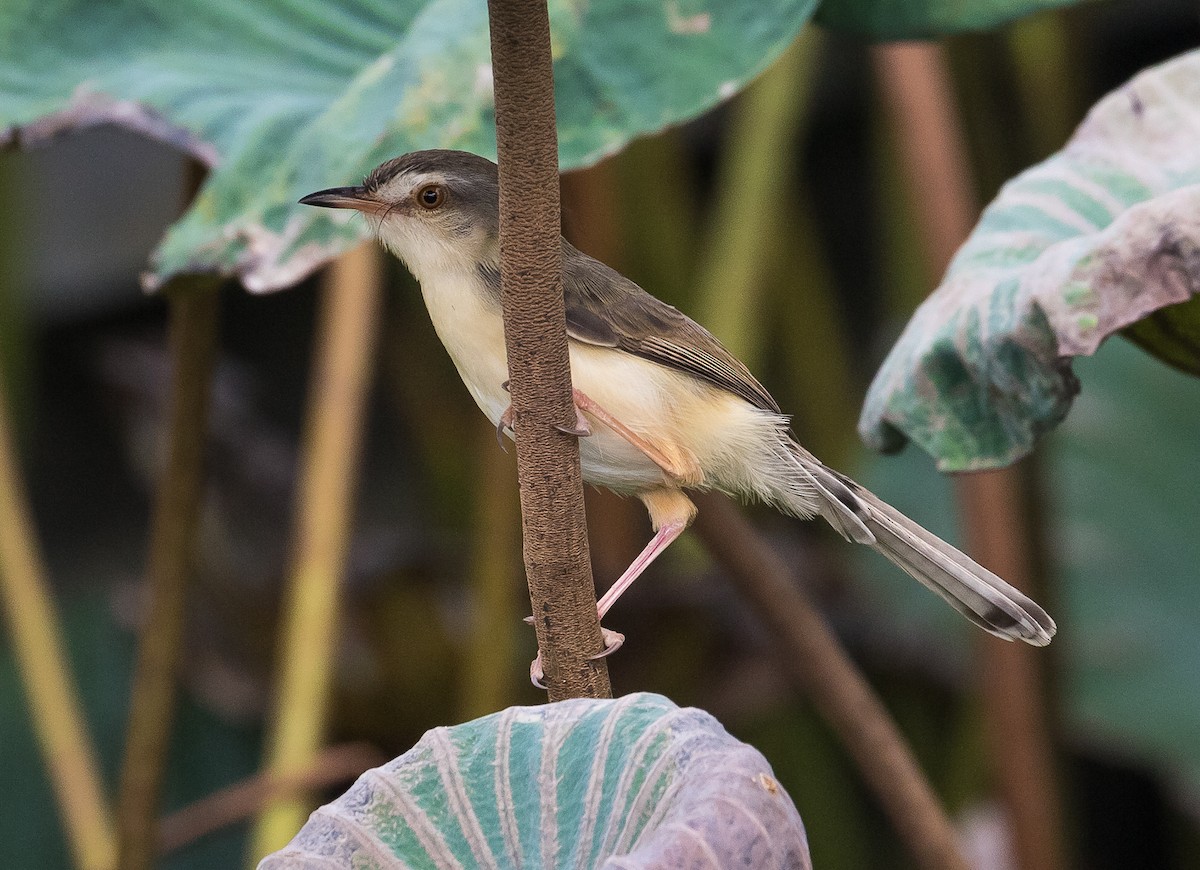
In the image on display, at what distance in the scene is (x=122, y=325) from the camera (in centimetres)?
470

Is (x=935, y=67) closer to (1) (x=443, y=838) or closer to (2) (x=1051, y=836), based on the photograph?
(2) (x=1051, y=836)

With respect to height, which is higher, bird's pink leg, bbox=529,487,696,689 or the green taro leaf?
the green taro leaf

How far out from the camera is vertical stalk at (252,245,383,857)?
220cm

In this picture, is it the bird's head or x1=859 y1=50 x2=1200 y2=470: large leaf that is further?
the bird's head

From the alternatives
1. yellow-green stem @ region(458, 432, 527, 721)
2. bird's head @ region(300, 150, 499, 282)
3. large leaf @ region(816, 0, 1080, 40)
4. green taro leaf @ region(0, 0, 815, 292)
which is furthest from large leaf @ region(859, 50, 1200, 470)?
yellow-green stem @ region(458, 432, 527, 721)

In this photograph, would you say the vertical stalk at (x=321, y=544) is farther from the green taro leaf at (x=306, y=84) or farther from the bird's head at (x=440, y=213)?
the bird's head at (x=440, y=213)

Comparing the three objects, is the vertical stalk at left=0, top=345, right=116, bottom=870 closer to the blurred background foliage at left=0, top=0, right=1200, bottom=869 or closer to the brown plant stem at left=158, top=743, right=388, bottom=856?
the brown plant stem at left=158, top=743, right=388, bottom=856

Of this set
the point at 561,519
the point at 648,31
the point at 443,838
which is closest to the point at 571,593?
the point at 561,519

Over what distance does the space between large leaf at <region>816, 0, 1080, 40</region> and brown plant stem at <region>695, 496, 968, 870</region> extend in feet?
2.28

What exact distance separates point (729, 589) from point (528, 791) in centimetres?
188

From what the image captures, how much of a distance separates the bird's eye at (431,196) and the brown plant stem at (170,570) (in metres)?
0.49

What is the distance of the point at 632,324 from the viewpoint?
5.61ft

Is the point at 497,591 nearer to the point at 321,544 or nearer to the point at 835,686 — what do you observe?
the point at 321,544

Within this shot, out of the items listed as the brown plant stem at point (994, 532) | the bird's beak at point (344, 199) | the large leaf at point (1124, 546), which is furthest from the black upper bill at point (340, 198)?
the large leaf at point (1124, 546)
